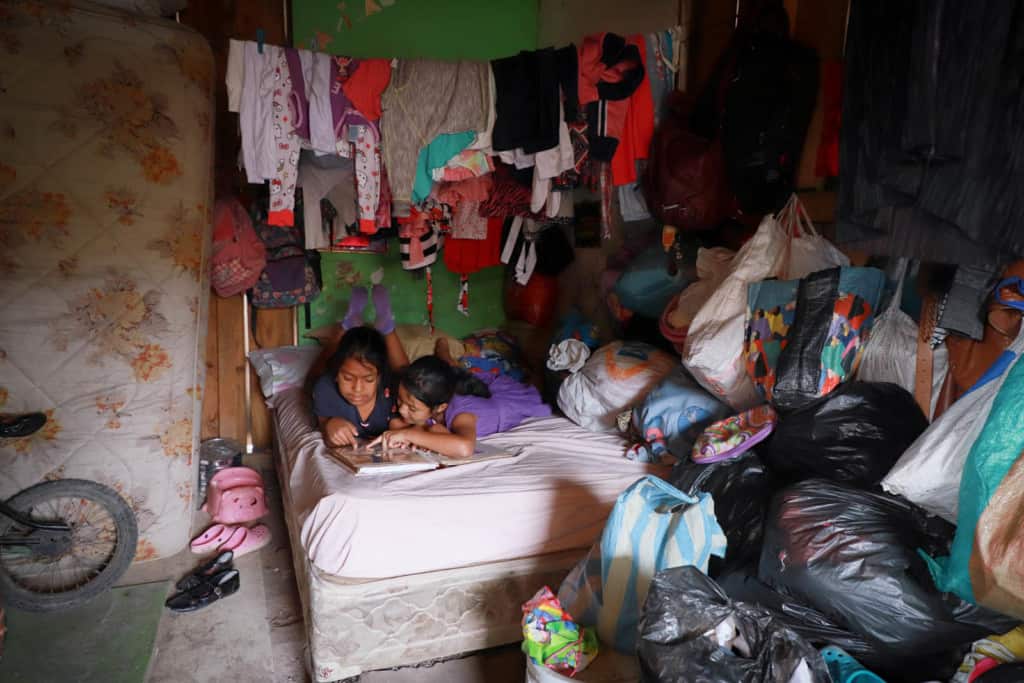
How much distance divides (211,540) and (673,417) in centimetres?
200

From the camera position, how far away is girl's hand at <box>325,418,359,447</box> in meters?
2.31

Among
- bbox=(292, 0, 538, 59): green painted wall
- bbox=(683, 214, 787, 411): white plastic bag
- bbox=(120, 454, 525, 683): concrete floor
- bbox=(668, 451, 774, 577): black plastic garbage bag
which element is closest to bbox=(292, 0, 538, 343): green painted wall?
bbox=(292, 0, 538, 59): green painted wall

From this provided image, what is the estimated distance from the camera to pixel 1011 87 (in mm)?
1263

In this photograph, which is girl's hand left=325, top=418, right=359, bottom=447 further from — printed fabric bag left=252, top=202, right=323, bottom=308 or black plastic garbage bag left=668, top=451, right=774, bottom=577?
printed fabric bag left=252, top=202, right=323, bottom=308

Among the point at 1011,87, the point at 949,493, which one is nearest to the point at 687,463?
the point at 949,493

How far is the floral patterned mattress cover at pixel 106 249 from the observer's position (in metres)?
2.35

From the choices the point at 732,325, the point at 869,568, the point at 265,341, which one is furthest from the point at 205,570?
the point at 869,568

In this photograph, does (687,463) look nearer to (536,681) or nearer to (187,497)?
(536,681)

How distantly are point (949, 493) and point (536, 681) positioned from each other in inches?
38.2

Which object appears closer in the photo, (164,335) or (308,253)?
(164,335)

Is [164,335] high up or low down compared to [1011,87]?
down

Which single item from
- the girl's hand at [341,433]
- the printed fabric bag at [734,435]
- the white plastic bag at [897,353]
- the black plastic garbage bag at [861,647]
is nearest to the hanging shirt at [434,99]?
the girl's hand at [341,433]

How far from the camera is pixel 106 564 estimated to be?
7.86ft

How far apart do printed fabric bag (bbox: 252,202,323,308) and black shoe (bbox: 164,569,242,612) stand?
63.4 inches
